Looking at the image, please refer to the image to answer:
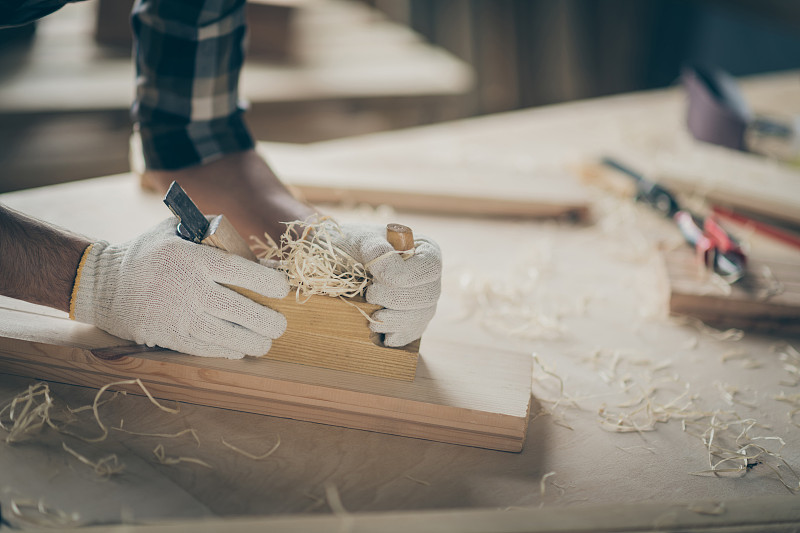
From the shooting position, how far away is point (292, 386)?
126 cm

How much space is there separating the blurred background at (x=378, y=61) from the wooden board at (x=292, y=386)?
66.1 inches

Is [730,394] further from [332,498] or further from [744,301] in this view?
[332,498]

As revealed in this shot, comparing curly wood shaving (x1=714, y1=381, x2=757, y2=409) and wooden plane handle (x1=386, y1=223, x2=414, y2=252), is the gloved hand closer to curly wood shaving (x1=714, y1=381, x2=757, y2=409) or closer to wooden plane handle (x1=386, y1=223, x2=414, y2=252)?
wooden plane handle (x1=386, y1=223, x2=414, y2=252)

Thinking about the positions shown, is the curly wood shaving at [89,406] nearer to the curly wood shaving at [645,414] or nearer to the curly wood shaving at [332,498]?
the curly wood shaving at [332,498]

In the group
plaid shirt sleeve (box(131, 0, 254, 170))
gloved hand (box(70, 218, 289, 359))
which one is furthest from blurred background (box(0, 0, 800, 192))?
gloved hand (box(70, 218, 289, 359))

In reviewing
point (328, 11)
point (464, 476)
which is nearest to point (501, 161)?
point (464, 476)

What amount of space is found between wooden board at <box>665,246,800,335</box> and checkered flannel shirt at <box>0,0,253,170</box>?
128cm

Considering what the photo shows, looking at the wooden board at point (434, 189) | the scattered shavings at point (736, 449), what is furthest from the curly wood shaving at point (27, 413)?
the scattered shavings at point (736, 449)

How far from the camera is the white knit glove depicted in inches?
Answer: 48.4

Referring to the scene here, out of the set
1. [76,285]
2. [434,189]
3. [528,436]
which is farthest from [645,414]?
[76,285]

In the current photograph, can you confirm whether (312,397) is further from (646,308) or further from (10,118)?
(10,118)

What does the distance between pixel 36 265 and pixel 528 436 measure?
1070 mm

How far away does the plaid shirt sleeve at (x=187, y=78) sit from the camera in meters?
1.62

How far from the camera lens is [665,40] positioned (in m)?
5.62
